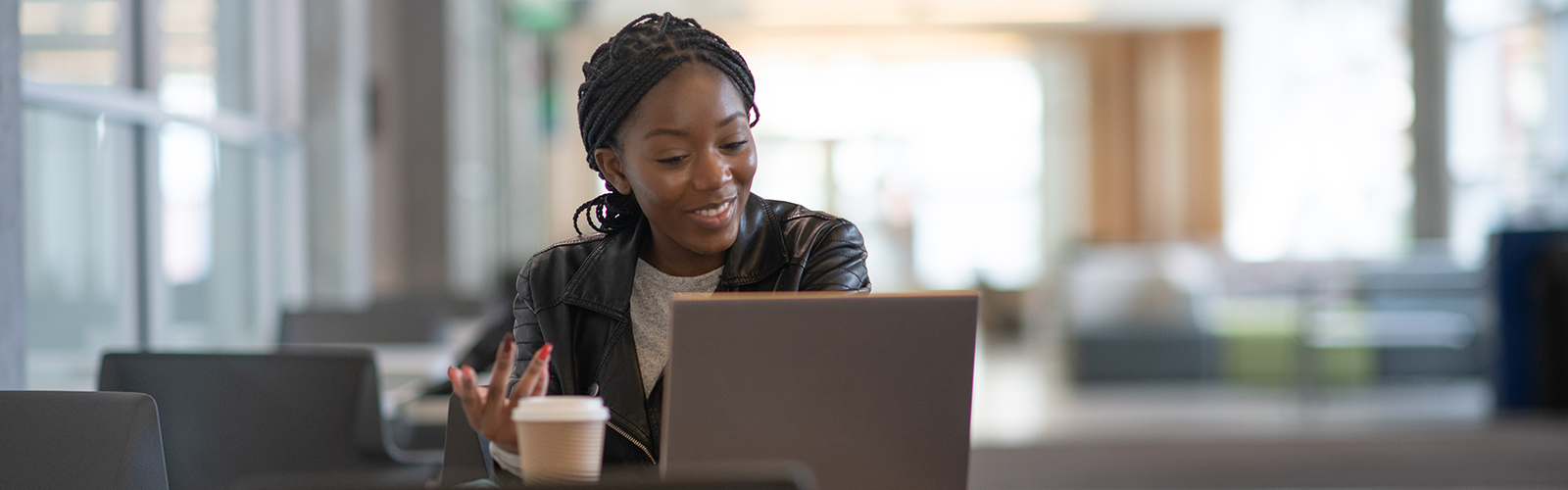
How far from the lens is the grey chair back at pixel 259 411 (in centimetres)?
169

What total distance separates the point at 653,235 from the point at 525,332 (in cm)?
18

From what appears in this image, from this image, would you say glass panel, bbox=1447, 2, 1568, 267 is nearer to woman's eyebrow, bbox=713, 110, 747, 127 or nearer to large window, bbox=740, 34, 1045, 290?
large window, bbox=740, 34, 1045, 290

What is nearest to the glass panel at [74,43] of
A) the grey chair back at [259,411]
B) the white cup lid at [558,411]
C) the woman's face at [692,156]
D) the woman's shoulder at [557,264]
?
the grey chair back at [259,411]

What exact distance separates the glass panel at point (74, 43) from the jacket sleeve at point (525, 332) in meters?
1.46

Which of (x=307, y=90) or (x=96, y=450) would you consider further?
(x=307, y=90)

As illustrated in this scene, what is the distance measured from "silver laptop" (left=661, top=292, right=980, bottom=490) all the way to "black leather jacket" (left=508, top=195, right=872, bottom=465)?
0.31 meters

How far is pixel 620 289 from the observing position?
4.27 ft

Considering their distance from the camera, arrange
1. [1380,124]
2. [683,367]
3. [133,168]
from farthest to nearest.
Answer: [1380,124]
[133,168]
[683,367]

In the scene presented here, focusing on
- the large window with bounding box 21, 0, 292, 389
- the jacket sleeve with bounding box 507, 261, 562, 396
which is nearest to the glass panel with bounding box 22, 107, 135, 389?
the large window with bounding box 21, 0, 292, 389

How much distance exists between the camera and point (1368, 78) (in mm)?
10219

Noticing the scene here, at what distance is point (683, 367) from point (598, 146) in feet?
1.41

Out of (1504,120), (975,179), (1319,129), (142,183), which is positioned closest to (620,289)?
(142,183)

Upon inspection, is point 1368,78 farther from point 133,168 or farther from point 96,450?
point 96,450

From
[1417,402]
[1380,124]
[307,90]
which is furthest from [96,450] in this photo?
[1380,124]
